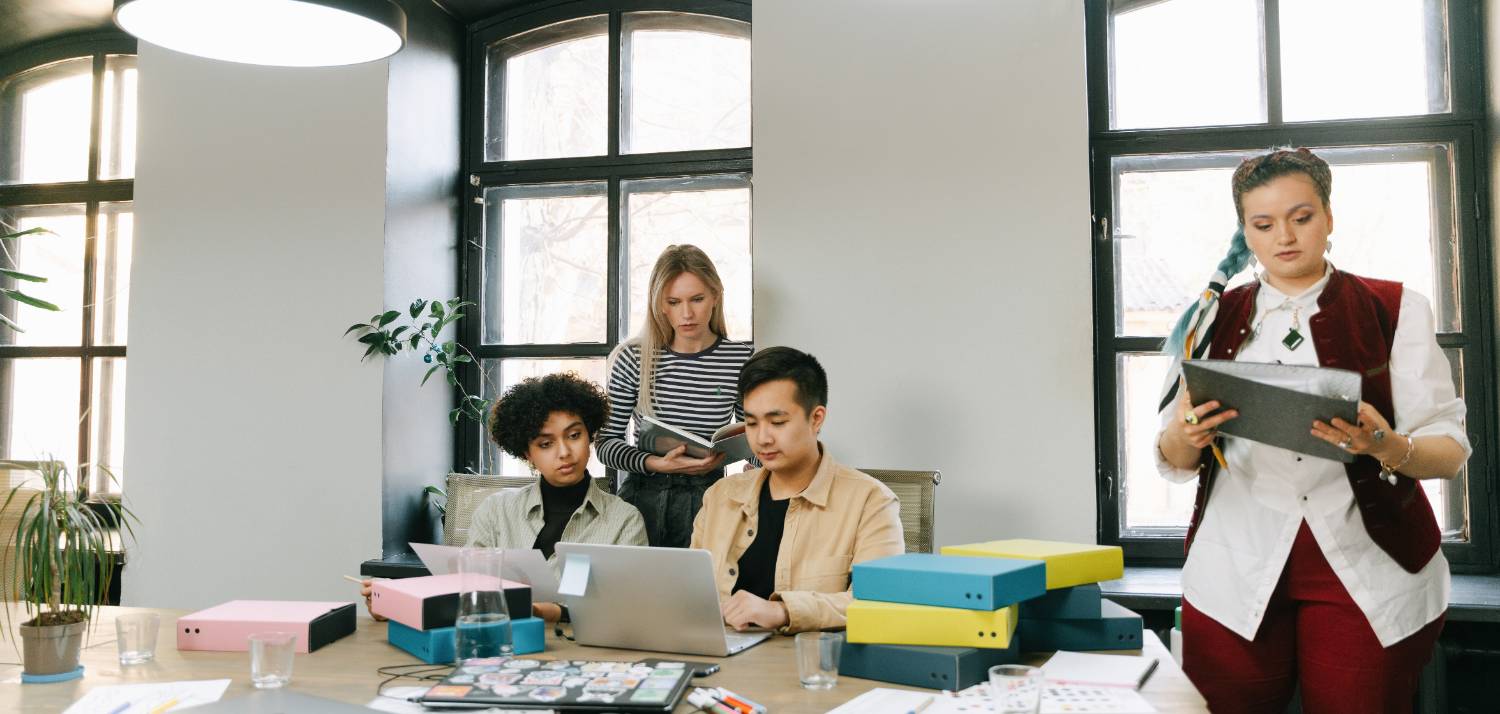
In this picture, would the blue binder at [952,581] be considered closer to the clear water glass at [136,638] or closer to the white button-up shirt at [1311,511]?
the white button-up shirt at [1311,511]

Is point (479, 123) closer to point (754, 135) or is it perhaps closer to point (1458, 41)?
point (754, 135)

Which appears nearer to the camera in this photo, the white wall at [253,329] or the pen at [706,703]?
the pen at [706,703]

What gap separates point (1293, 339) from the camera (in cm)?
203

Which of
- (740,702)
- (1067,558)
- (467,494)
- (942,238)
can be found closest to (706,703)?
(740,702)

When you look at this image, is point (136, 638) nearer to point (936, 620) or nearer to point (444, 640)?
point (444, 640)

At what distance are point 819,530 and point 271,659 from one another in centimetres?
107

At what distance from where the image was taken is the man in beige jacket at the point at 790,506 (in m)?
2.26

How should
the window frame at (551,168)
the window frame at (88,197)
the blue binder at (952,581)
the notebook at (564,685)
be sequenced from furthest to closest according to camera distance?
the window frame at (88,197) → the window frame at (551,168) → the blue binder at (952,581) → the notebook at (564,685)


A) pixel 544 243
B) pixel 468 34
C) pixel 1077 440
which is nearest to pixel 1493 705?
pixel 1077 440

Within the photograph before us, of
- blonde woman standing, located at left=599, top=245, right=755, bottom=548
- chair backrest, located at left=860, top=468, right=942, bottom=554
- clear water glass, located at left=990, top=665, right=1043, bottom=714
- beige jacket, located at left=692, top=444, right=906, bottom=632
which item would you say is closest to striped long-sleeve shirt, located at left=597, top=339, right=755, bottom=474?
blonde woman standing, located at left=599, top=245, right=755, bottom=548

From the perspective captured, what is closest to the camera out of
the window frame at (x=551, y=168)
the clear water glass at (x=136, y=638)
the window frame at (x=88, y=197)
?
the clear water glass at (x=136, y=638)

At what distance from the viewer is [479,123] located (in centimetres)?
409

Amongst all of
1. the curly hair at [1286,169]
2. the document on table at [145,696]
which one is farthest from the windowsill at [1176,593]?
the document on table at [145,696]

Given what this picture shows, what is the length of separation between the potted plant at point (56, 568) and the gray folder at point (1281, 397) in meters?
1.87
